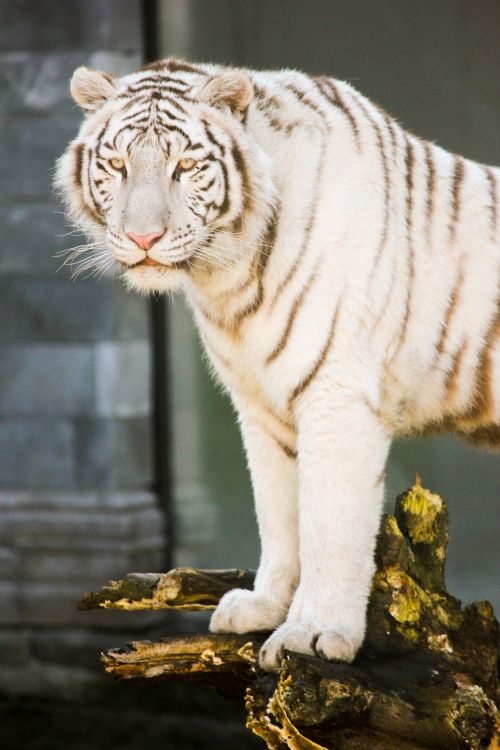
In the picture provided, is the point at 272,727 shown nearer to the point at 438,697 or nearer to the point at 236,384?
the point at 438,697

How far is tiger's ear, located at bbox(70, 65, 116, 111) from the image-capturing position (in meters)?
2.38

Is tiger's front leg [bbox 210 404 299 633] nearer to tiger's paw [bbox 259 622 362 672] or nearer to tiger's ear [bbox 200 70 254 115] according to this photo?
tiger's paw [bbox 259 622 362 672]

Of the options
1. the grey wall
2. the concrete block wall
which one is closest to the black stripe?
the grey wall

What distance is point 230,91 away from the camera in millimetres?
2293

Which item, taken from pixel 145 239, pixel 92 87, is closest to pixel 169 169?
pixel 145 239

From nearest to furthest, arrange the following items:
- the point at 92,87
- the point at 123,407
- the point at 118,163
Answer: the point at 118,163 < the point at 92,87 < the point at 123,407

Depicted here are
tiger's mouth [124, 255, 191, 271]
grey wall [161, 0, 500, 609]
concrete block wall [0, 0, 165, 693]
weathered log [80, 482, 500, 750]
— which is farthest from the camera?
concrete block wall [0, 0, 165, 693]

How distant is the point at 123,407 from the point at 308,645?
2.39m

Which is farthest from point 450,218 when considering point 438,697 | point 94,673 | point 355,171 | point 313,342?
point 94,673

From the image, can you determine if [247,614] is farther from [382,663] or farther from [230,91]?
[230,91]

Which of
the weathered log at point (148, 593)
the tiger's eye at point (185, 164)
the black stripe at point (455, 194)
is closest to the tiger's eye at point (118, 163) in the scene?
the tiger's eye at point (185, 164)

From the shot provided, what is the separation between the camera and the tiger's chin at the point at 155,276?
2.26 metres

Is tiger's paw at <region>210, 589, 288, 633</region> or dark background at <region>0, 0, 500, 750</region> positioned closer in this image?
tiger's paw at <region>210, 589, 288, 633</region>

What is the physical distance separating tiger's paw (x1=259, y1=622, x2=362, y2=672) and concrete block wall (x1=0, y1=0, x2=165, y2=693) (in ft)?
7.43
